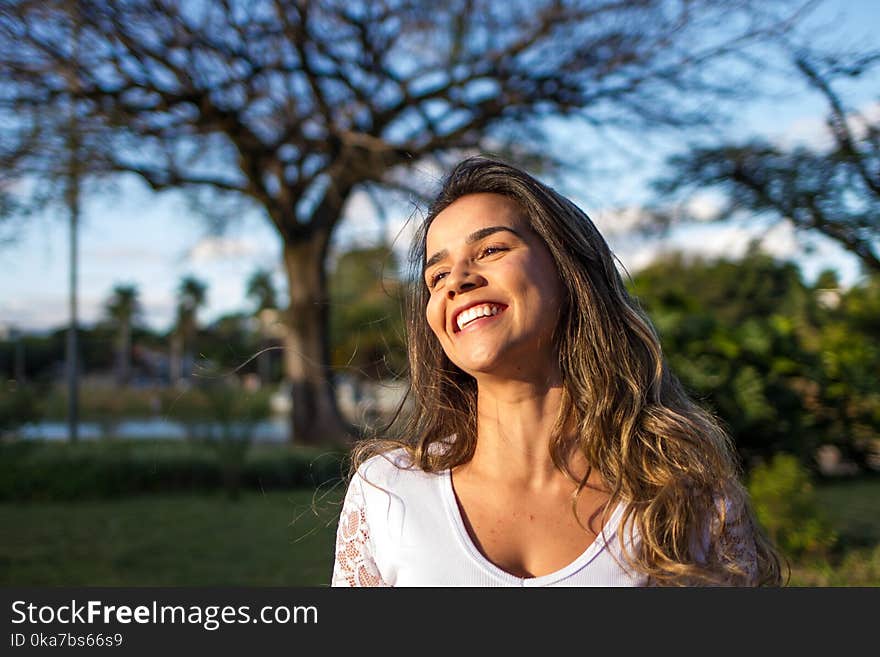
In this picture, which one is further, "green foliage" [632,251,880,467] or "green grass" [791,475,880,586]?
"green foliage" [632,251,880,467]

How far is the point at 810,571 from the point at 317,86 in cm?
697

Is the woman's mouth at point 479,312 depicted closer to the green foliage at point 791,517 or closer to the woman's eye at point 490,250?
the woman's eye at point 490,250

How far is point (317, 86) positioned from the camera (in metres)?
9.57

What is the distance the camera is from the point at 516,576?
5.31 ft

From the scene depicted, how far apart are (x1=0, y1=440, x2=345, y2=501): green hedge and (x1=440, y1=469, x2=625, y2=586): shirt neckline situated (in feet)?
21.8

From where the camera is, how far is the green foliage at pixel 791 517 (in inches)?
222

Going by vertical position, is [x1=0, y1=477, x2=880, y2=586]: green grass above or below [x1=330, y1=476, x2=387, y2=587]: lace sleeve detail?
below

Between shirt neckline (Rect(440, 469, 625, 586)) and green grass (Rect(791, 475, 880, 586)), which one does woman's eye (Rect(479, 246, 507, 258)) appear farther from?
green grass (Rect(791, 475, 880, 586))

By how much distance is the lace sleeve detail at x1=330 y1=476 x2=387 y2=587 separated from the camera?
1.75 m

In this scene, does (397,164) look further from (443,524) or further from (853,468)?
(443,524)

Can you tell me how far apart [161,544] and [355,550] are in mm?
5552

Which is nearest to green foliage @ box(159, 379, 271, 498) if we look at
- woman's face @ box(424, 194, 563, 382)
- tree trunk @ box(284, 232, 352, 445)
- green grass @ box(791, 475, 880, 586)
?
tree trunk @ box(284, 232, 352, 445)

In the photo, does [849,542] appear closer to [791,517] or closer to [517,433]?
[791,517]

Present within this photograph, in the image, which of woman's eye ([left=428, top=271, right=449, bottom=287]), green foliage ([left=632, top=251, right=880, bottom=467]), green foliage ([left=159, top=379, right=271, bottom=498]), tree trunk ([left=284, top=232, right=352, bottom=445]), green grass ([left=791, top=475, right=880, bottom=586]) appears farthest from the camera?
tree trunk ([left=284, top=232, right=352, bottom=445])
